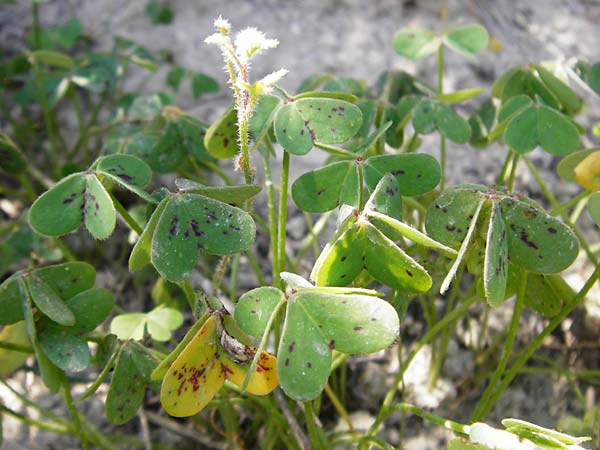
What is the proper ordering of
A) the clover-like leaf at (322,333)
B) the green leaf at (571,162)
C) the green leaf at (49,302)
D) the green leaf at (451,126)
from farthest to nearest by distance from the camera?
1. the green leaf at (451,126)
2. the green leaf at (571,162)
3. the green leaf at (49,302)
4. the clover-like leaf at (322,333)

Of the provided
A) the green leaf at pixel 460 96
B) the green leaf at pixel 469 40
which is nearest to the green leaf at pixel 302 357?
the green leaf at pixel 460 96

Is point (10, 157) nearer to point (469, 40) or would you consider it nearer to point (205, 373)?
point (205, 373)

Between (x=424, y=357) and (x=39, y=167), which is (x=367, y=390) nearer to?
(x=424, y=357)

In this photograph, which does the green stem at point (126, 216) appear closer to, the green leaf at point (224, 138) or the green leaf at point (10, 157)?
the green leaf at point (224, 138)

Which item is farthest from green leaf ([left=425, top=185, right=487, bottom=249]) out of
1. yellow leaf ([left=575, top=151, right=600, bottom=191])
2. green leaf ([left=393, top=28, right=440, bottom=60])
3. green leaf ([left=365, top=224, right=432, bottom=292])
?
green leaf ([left=393, top=28, right=440, bottom=60])

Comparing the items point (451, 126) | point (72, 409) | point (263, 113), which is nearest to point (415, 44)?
point (451, 126)

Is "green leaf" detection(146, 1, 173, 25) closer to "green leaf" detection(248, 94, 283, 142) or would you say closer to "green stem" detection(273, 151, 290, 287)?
"green leaf" detection(248, 94, 283, 142)
